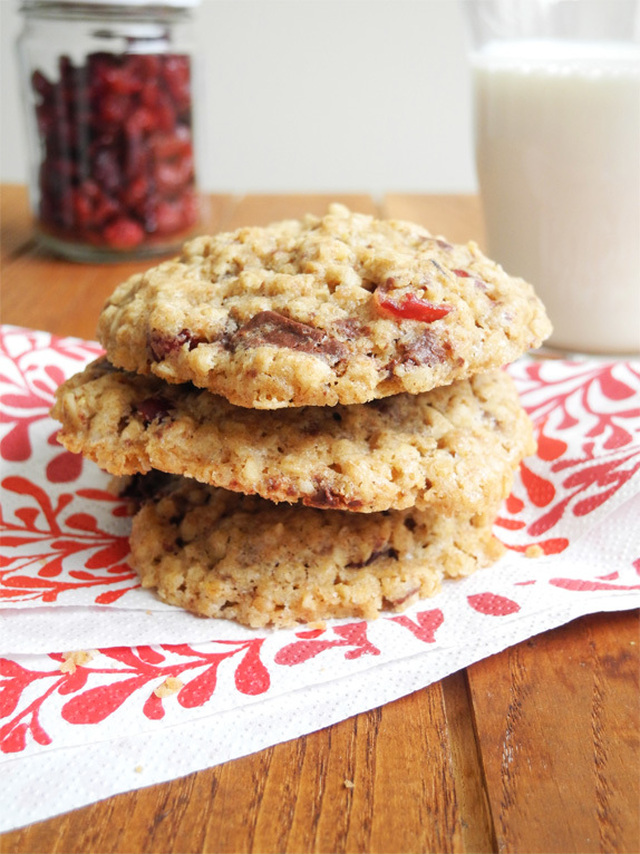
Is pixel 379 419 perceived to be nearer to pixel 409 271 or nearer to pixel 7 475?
pixel 409 271

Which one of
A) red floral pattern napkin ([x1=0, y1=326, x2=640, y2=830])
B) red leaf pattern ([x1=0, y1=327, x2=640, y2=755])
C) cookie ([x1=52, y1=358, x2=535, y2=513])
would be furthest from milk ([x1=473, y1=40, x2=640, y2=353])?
cookie ([x1=52, y1=358, x2=535, y2=513])

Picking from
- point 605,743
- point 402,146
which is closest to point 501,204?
point 605,743

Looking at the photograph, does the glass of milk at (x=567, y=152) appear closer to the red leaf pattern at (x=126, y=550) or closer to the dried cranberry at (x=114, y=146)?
the red leaf pattern at (x=126, y=550)

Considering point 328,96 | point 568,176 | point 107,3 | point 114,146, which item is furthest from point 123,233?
point 328,96

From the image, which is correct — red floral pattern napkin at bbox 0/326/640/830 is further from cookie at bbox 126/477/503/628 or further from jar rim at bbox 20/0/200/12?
jar rim at bbox 20/0/200/12

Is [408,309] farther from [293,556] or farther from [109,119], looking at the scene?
[109,119]

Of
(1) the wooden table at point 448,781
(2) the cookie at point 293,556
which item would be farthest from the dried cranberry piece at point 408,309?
(1) the wooden table at point 448,781
